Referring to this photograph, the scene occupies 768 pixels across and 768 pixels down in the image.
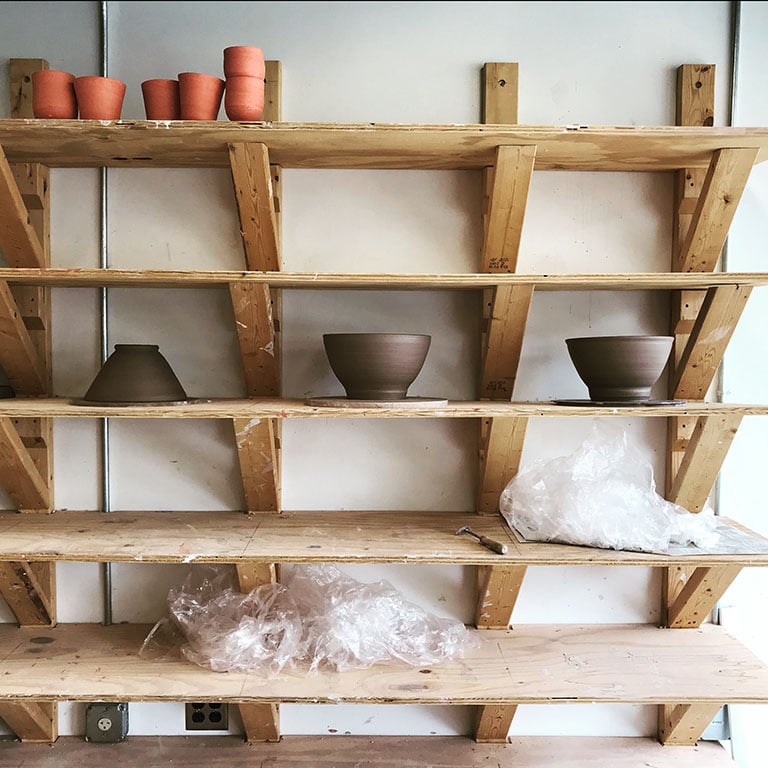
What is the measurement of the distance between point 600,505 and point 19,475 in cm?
168

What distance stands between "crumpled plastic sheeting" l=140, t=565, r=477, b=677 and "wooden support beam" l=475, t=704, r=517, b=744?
25cm

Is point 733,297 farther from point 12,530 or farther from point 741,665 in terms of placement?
point 12,530

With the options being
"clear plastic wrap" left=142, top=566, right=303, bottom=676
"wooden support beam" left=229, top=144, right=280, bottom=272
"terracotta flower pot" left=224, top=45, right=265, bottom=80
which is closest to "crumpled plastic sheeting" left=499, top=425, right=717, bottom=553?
"clear plastic wrap" left=142, top=566, right=303, bottom=676

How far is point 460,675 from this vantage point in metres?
2.02

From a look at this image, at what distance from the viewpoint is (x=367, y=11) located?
2.21m

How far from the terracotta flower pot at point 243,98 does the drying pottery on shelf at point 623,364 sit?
1061 mm

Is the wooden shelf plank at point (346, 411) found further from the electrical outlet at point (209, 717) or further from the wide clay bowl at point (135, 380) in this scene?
the electrical outlet at point (209, 717)

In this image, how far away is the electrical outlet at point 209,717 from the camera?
232cm

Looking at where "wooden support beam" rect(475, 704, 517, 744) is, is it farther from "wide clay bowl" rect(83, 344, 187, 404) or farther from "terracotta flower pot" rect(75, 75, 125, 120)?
"terracotta flower pot" rect(75, 75, 125, 120)

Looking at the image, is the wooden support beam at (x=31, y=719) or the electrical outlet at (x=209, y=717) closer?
the wooden support beam at (x=31, y=719)

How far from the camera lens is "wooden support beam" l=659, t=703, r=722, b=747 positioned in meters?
2.19

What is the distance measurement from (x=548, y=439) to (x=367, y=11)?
1.42 metres

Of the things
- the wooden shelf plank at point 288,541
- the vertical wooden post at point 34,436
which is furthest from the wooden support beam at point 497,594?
the vertical wooden post at point 34,436

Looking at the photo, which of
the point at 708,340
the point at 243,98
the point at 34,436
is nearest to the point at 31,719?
the point at 34,436
